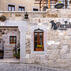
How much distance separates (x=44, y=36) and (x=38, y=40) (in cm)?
58

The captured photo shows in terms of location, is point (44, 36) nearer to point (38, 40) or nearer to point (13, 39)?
point (38, 40)

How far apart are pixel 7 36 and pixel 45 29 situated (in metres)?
6.23

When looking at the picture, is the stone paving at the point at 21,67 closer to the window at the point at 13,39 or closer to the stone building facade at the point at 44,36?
the stone building facade at the point at 44,36

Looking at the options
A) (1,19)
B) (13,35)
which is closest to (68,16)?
(1,19)

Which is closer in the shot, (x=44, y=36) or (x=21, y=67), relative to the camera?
(x=21, y=67)

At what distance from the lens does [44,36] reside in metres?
7.78

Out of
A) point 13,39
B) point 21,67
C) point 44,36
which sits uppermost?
point 44,36

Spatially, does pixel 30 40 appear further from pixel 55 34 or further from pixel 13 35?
pixel 13 35

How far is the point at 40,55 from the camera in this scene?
770 cm

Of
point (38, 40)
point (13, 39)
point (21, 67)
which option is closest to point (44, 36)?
point (38, 40)

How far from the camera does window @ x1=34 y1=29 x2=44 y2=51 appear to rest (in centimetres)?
786

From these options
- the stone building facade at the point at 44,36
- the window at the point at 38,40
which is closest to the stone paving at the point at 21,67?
the stone building facade at the point at 44,36

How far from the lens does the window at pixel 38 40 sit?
7.86m

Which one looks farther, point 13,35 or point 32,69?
point 13,35
